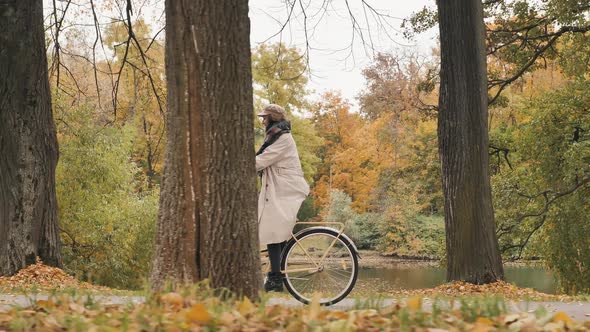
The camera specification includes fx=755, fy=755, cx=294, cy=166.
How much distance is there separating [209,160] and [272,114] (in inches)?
82.0

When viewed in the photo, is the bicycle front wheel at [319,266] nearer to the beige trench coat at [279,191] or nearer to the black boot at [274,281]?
the black boot at [274,281]

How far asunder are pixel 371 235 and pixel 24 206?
1487 inches

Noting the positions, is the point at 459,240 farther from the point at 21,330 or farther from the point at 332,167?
the point at 332,167

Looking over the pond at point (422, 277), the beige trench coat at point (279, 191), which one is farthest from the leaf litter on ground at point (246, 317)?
the pond at point (422, 277)

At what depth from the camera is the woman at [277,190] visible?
7215 mm

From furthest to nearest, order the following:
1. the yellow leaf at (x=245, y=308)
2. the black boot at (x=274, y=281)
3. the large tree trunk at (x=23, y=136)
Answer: the large tree trunk at (x=23, y=136)
the black boot at (x=274, y=281)
the yellow leaf at (x=245, y=308)

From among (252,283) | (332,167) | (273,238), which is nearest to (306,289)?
(273,238)

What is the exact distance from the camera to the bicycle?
7195 mm

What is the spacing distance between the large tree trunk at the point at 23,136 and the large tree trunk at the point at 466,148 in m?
5.90

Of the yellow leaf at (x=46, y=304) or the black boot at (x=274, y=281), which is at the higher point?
the yellow leaf at (x=46, y=304)

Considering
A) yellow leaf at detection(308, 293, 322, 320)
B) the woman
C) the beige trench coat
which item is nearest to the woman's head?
the woman

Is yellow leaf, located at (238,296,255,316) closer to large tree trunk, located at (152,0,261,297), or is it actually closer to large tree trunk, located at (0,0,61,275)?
large tree trunk, located at (152,0,261,297)

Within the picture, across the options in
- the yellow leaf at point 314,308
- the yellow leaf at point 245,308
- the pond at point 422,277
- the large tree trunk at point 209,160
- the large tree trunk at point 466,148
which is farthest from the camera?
the pond at point 422,277

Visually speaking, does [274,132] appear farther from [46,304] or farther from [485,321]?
[485,321]
